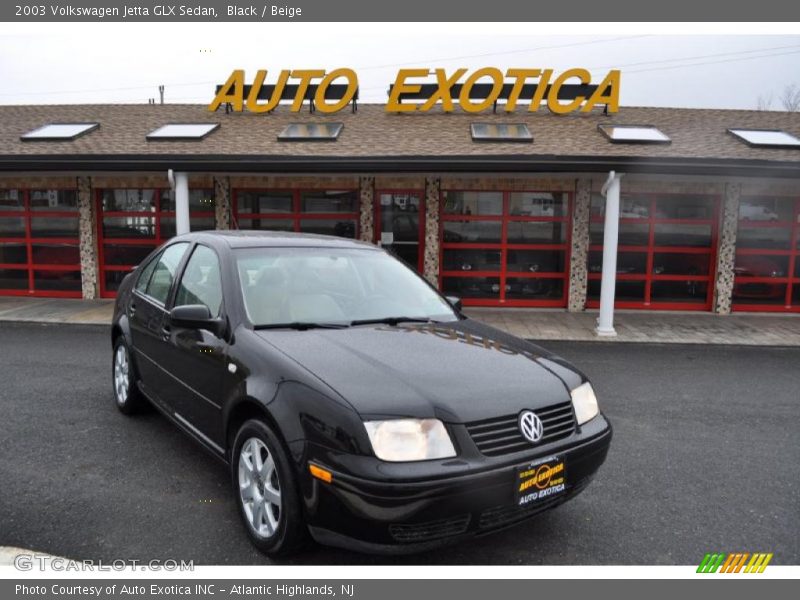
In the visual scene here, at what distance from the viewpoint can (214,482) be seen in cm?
381

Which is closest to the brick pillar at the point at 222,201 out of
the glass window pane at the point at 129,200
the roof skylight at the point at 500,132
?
the glass window pane at the point at 129,200

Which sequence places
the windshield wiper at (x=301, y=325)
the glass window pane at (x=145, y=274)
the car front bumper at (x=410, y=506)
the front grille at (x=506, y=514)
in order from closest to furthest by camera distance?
1. the car front bumper at (x=410, y=506)
2. the front grille at (x=506, y=514)
3. the windshield wiper at (x=301, y=325)
4. the glass window pane at (x=145, y=274)

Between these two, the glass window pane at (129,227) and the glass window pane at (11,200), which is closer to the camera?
the glass window pane at (129,227)

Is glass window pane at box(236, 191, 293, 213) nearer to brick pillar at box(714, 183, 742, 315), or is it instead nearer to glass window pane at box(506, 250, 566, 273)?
glass window pane at box(506, 250, 566, 273)

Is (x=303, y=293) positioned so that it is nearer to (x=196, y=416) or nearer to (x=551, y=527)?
(x=196, y=416)

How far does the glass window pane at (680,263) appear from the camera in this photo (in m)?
12.3

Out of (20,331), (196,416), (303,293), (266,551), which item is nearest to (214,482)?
(196,416)

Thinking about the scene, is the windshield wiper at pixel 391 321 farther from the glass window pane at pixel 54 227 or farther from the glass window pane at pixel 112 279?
Answer: the glass window pane at pixel 54 227

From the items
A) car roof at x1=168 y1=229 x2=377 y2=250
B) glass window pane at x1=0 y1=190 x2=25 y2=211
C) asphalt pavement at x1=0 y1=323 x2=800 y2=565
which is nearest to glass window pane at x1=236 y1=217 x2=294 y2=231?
glass window pane at x1=0 y1=190 x2=25 y2=211

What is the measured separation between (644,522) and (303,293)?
93.8 inches

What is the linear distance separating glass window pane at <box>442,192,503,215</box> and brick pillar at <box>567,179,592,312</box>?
1.51 metres

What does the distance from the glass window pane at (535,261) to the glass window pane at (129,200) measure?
758 cm

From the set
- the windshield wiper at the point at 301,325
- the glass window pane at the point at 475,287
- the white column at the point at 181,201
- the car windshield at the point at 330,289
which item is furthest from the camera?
the glass window pane at the point at 475,287

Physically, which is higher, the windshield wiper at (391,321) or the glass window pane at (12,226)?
the windshield wiper at (391,321)
